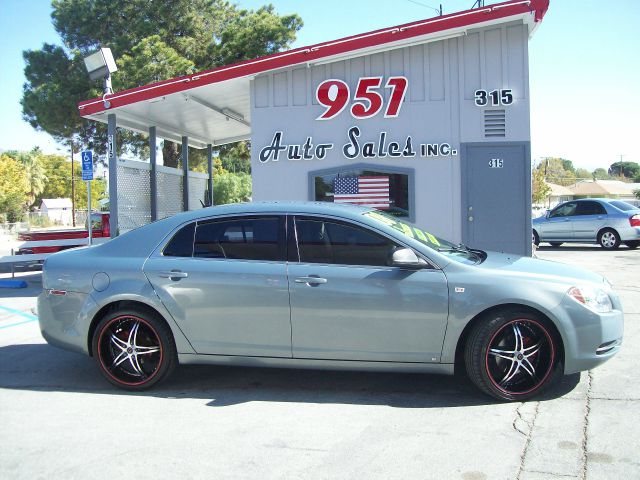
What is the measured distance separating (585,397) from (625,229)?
1477 cm

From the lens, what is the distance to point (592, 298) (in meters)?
4.87

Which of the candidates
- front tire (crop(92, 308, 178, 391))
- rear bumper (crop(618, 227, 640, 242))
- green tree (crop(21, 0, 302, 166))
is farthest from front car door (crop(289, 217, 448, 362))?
green tree (crop(21, 0, 302, 166))

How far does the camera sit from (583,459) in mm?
3855

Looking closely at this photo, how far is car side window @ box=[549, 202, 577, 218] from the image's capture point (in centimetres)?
1919

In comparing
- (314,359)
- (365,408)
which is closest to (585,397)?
(365,408)

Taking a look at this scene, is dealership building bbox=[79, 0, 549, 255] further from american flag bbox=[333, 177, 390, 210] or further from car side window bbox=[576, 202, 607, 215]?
car side window bbox=[576, 202, 607, 215]

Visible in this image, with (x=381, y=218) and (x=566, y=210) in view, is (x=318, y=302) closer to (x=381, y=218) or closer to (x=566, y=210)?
(x=381, y=218)

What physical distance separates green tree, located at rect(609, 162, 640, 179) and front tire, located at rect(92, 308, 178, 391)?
140669 mm

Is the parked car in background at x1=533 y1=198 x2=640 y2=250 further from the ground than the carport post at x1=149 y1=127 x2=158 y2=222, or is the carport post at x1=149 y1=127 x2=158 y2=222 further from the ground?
the carport post at x1=149 y1=127 x2=158 y2=222

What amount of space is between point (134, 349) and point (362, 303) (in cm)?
205

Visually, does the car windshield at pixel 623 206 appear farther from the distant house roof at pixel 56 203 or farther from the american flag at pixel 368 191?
the distant house roof at pixel 56 203

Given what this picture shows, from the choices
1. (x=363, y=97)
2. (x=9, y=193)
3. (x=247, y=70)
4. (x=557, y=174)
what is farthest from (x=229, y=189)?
(x=557, y=174)

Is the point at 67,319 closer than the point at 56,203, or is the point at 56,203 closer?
the point at 67,319

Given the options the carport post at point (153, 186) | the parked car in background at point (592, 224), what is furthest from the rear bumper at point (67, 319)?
Result: the parked car in background at point (592, 224)
